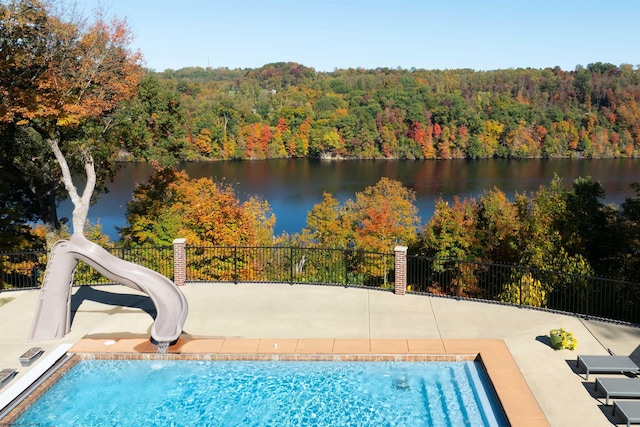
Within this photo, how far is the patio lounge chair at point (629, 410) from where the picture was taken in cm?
987

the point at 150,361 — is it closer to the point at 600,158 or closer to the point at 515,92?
the point at 600,158

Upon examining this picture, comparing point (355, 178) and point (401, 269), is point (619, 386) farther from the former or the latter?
point (355, 178)

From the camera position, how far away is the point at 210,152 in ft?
328

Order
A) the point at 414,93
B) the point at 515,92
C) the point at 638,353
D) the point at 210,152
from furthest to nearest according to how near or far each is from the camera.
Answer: the point at 515,92 < the point at 414,93 < the point at 210,152 < the point at 638,353

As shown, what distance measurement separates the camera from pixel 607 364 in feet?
38.9

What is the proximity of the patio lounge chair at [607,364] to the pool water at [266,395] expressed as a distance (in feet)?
6.29

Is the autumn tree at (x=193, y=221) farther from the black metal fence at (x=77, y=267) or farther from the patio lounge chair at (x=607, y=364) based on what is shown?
the patio lounge chair at (x=607, y=364)

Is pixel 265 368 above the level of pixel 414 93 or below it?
below

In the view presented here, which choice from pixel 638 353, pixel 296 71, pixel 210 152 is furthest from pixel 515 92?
pixel 638 353

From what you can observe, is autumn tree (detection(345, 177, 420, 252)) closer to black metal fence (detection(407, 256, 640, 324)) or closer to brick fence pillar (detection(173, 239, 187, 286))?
black metal fence (detection(407, 256, 640, 324))

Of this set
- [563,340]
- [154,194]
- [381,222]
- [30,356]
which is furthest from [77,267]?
[563,340]

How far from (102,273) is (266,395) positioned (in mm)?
4759

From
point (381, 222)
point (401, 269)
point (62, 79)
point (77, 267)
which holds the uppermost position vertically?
point (62, 79)

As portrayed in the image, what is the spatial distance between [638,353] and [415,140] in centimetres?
10429
